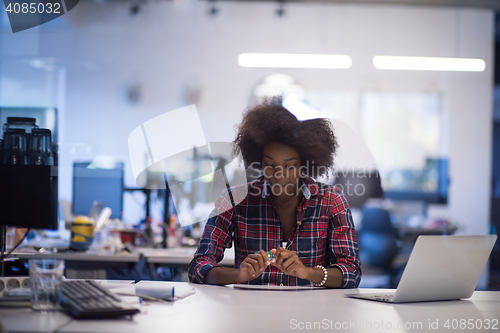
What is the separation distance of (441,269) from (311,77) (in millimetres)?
3838

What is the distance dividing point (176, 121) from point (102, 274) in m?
1.01

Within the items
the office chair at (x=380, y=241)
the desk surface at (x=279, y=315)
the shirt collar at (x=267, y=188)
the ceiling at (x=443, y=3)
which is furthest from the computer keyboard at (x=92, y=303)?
the ceiling at (x=443, y=3)

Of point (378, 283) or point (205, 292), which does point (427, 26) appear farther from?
point (205, 292)

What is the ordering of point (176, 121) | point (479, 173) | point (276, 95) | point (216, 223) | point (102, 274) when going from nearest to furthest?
point (216, 223) < point (276, 95) < point (176, 121) < point (102, 274) < point (479, 173)

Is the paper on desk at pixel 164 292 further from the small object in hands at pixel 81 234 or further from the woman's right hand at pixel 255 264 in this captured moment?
the small object in hands at pixel 81 234

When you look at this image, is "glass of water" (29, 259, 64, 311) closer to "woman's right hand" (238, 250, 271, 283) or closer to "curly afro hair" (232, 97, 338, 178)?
"woman's right hand" (238, 250, 271, 283)

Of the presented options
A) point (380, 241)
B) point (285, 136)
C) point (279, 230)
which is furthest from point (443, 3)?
point (279, 230)

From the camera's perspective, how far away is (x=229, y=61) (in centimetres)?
471

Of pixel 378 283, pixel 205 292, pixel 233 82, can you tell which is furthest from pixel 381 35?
pixel 205 292

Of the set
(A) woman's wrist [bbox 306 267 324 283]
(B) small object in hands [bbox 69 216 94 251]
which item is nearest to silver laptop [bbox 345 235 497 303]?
(A) woman's wrist [bbox 306 267 324 283]

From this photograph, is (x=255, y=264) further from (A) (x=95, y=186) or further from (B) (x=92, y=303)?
(A) (x=95, y=186)

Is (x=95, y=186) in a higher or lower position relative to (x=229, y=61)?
lower

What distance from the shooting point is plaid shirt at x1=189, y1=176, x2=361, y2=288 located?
1.51 m

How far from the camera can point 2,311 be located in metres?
0.89
